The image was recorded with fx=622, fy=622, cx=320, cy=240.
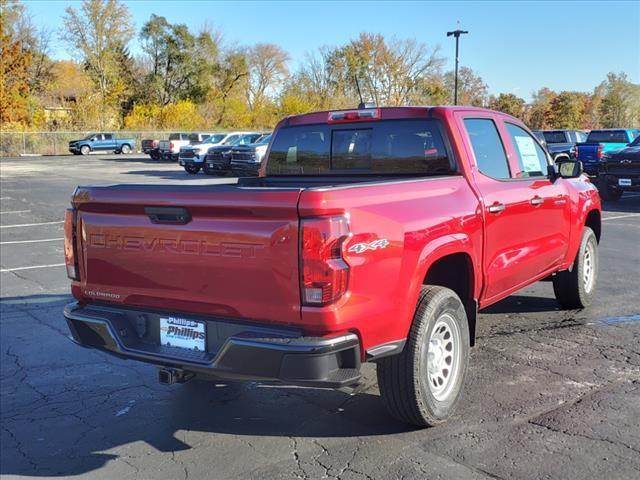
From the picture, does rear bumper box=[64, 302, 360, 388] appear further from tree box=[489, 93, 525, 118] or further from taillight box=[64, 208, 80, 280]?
tree box=[489, 93, 525, 118]

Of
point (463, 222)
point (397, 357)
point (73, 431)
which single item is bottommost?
point (73, 431)

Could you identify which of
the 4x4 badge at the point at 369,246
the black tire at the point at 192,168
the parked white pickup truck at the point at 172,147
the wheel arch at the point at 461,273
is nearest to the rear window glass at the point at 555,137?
Answer: the black tire at the point at 192,168

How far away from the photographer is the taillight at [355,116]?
4.72 meters

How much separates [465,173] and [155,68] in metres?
66.8

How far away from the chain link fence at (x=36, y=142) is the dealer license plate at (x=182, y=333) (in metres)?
52.7

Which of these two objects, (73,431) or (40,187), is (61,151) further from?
(73,431)

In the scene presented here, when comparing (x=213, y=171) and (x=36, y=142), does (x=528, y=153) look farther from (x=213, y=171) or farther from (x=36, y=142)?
(x=36, y=142)

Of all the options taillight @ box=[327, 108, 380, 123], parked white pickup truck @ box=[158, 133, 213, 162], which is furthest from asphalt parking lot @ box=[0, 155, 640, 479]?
parked white pickup truck @ box=[158, 133, 213, 162]

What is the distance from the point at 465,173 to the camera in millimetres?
4332

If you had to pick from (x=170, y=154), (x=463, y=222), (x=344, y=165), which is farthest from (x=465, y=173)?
(x=170, y=154)

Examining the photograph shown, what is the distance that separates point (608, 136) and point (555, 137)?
15.7ft

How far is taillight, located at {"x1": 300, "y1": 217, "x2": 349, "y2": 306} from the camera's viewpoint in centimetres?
300

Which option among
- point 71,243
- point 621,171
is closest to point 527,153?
point 71,243

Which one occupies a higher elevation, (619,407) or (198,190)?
(198,190)
